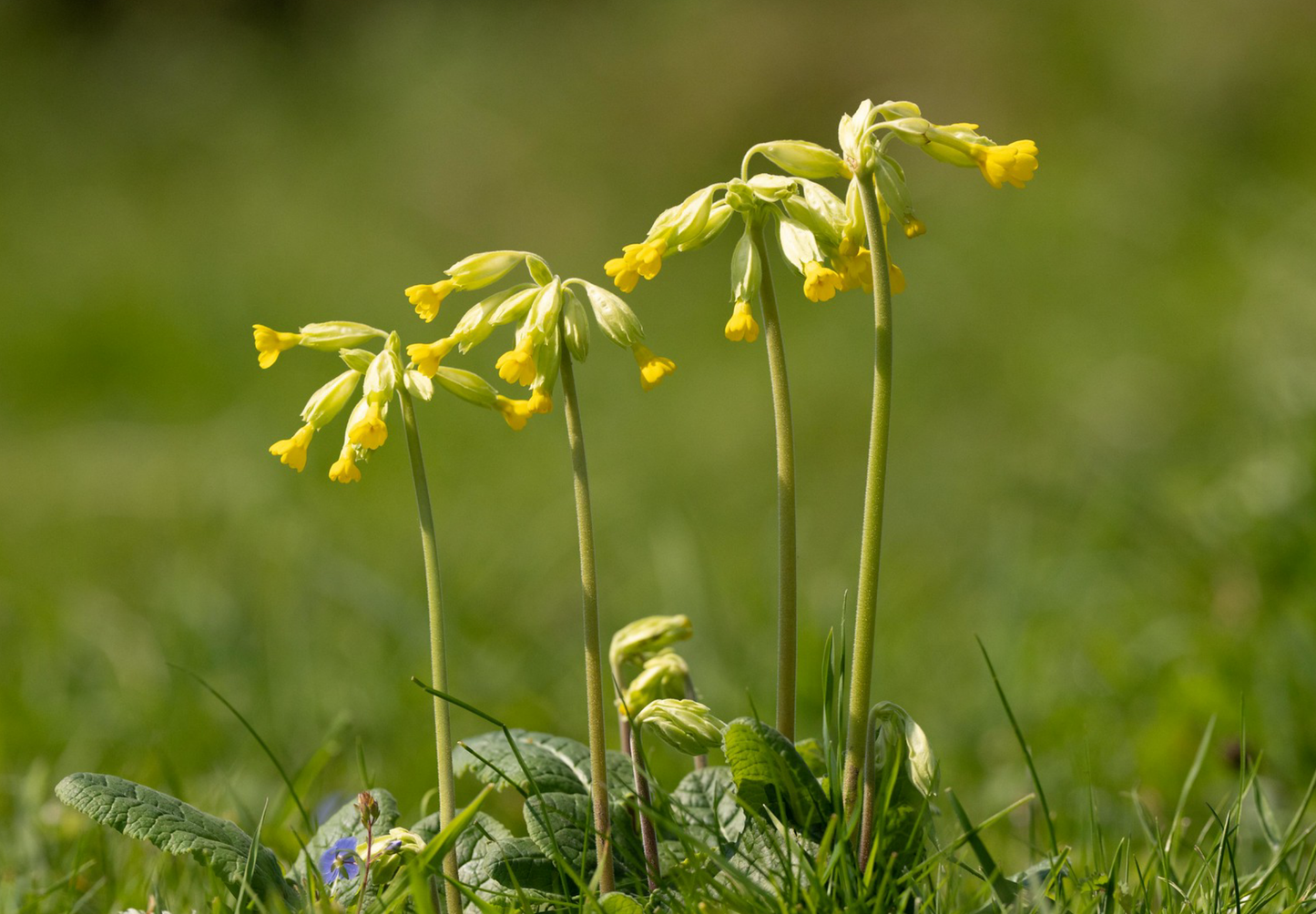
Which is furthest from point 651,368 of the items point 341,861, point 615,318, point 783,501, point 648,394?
point 648,394

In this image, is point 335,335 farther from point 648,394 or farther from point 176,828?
point 648,394

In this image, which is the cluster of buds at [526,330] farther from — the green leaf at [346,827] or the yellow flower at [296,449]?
the green leaf at [346,827]

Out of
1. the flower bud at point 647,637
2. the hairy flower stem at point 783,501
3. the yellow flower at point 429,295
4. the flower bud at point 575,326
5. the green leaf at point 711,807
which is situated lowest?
the green leaf at point 711,807

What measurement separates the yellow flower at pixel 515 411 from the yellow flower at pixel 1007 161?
0.59m

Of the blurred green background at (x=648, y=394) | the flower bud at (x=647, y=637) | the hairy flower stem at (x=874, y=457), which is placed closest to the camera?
the hairy flower stem at (x=874, y=457)

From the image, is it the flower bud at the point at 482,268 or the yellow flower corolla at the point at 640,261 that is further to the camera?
the flower bud at the point at 482,268

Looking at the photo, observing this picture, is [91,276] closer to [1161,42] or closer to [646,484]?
[646,484]

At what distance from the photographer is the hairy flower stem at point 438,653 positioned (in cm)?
149

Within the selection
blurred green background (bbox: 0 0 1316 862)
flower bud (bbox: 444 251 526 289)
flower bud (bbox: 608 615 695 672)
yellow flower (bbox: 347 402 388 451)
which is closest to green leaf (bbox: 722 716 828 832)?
flower bud (bbox: 608 615 695 672)

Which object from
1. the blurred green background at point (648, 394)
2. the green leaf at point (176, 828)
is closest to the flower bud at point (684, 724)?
the green leaf at point (176, 828)

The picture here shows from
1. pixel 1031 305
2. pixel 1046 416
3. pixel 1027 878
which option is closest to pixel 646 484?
pixel 1046 416

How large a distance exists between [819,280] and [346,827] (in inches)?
37.3

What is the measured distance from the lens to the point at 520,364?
153 centimetres

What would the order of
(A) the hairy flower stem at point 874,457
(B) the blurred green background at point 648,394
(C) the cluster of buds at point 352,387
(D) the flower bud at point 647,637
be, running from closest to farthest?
(A) the hairy flower stem at point 874,457, (C) the cluster of buds at point 352,387, (D) the flower bud at point 647,637, (B) the blurred green background at point 648,394
